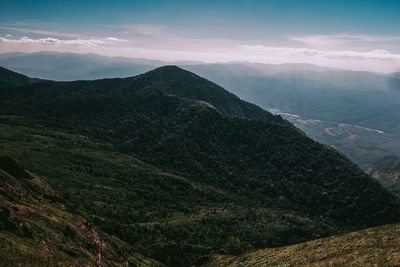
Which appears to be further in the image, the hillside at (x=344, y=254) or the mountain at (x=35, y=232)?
the hillside at (x=344, y=254)

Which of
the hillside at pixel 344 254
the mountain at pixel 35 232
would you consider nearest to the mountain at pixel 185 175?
the hillside at pixel 344 254

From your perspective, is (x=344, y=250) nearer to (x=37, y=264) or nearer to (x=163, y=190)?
(x=37, y=264)

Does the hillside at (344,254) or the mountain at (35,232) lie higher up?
the mountain at (35,232)

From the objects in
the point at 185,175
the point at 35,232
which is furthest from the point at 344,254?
the point at 185,175

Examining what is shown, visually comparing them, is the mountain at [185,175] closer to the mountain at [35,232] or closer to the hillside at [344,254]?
the hillside at [344,254]

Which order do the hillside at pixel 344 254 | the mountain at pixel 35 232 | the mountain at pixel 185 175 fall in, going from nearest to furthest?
the mountain at pixel 35 232
the hillside at pixel 344 254
the mountain at pixel 185 175

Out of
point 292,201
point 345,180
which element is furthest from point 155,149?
point 345,180
